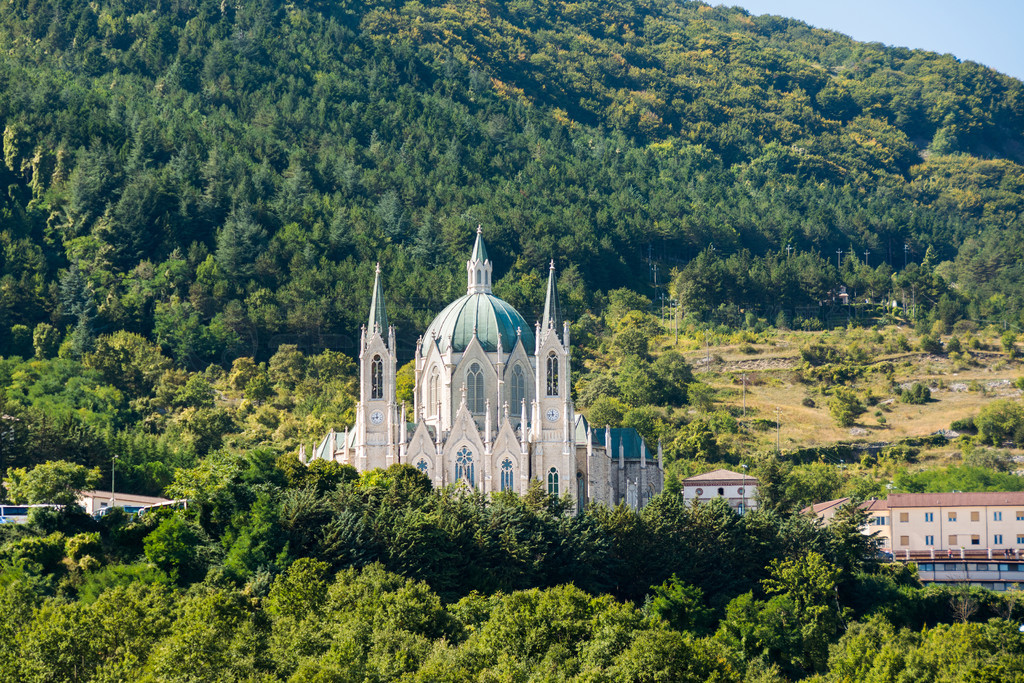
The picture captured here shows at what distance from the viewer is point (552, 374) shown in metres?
90.5

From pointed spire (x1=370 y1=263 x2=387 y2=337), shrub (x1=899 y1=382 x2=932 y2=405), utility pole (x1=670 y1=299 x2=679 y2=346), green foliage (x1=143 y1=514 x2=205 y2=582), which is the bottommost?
green foliage (x1=143 y1=514 x2=205 y2=582)

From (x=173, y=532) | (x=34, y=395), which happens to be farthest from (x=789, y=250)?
(x=173, y=532)

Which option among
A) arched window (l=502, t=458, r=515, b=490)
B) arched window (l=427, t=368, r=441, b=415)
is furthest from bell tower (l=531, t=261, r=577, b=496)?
arched window (l=427, t=368, r=441, b=415)

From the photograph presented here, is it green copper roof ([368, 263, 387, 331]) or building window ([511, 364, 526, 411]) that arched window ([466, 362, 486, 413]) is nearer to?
building window ([511, 364, 526, 411])

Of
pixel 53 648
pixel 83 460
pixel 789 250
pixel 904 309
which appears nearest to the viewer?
pixel 53 648

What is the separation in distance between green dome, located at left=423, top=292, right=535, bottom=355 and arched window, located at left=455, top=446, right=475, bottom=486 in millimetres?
6716

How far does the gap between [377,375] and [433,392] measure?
3665mm

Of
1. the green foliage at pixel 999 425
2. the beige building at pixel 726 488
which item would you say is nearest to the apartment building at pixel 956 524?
the beige building at pixel 726 488

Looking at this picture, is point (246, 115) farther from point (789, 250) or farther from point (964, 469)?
point (964, 469)

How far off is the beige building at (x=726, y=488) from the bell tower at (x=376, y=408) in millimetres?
21151

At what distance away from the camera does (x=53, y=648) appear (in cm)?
5797

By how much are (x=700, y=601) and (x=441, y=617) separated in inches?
606

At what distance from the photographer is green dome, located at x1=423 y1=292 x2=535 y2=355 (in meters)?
93.1

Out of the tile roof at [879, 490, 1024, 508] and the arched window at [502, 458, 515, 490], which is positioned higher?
the arched window at [502, 458, 515, 490]
